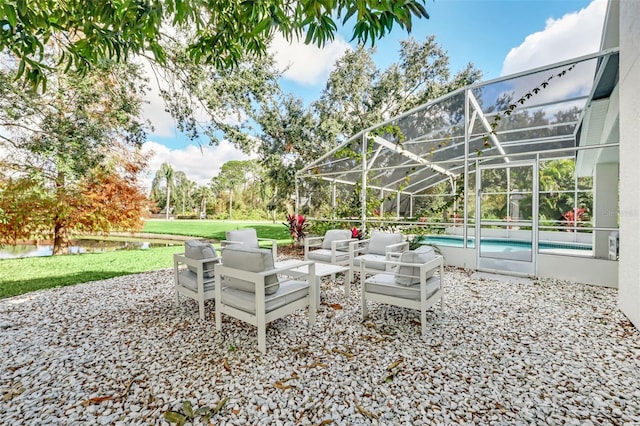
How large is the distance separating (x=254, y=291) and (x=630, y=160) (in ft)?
15.8

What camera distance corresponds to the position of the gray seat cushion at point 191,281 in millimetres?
3576

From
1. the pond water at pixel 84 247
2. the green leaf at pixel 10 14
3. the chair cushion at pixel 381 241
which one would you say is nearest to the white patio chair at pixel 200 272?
the green leaf at pixel 10 14

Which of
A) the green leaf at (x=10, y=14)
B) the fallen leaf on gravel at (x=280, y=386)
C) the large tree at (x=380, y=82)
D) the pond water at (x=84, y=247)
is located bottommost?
the pond water at (x=84, y=247)

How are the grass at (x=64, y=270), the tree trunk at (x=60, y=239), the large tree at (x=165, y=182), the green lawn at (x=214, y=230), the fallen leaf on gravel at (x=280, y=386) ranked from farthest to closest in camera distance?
the large tree at (x=165, y=182) → the green lawn at (x=214, y=230) → the tree trunk at (x=60, y=239) → the grass at (x=64, y=270) → the fallen leaf on gravel at (x=280, y=386)

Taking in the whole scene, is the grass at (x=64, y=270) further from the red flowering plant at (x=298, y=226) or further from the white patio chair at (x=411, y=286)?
the white patio chair at (x=411, y=286)

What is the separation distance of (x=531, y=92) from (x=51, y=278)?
407 inches

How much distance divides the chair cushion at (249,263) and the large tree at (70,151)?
4.50 meters

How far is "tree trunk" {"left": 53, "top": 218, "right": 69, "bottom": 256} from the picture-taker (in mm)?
8959

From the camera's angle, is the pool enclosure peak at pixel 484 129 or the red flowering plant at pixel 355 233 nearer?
the pool enclosure peak at pixel 484 129

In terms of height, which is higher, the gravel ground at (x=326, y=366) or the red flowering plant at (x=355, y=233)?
the red flowering plant at (x=355, y=233)

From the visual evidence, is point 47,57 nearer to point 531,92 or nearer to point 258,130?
point 258,130

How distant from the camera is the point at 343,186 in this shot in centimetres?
899

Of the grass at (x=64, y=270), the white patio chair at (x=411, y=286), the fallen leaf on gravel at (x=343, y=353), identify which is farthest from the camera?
the grass at (x=64, y=270)

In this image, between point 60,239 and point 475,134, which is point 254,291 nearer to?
point 475,134
